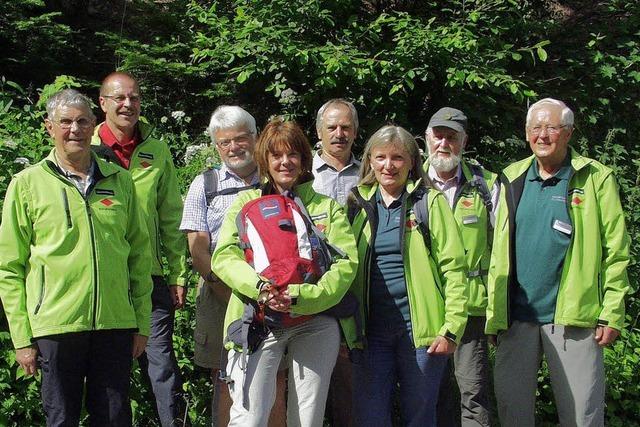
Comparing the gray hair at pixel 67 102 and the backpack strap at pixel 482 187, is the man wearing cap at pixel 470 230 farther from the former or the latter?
the gray hair at pixel 67 102

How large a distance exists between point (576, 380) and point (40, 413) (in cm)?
329

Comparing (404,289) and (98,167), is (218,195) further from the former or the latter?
(404,289)

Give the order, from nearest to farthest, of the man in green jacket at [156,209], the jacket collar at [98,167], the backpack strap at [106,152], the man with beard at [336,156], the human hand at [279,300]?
the human hand at [279,300], the jacket collar at [98,167], the backpack strap at [106,152], the man in green jacket at [156,209], the man with beard at [336,156]

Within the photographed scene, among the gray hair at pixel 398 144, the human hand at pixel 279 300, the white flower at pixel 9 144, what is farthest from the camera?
the white flower at pixel 9 144

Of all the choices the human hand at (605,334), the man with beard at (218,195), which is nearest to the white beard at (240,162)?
the man with beard at (218,195)

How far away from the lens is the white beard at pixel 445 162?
5.12m

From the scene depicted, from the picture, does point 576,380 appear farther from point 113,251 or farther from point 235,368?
point 113,251

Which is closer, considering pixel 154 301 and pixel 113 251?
pixel 113 251

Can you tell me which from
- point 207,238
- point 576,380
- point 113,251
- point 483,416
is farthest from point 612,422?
point 113,251

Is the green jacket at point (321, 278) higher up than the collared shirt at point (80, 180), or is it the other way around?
the collared shirt at point (80, 180)

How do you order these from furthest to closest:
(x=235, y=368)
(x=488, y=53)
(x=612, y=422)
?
(x=488, y=53)
(x=612, y=422)
(x=235, y=368)

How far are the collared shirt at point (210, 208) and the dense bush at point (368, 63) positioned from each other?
222 cm

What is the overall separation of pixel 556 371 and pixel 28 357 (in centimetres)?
277

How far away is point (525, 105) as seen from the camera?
8.99 meters
